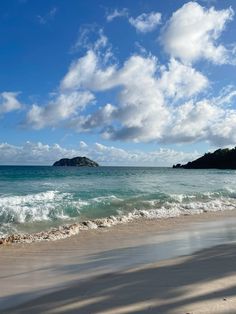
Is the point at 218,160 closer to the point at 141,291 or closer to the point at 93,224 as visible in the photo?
the point at 93,224

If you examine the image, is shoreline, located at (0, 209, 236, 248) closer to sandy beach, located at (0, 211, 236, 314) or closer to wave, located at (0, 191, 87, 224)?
sandy beach, located at (0, 211, 236, 314)

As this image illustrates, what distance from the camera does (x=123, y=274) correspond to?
738cm

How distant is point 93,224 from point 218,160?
150805 millimetres

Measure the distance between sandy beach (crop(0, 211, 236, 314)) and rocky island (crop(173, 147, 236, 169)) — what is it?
14188 centimetres

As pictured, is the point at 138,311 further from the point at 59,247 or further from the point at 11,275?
the point at 59,247

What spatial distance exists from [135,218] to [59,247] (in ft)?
24.3

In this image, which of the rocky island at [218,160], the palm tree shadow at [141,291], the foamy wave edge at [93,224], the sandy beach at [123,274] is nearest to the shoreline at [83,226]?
the foamy wave edge at [93,224]

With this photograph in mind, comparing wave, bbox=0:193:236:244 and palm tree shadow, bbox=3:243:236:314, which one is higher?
palm tree shadow, bbox=3:243:236:314

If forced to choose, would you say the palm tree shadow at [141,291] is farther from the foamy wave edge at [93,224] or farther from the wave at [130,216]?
the wave at [130,216]

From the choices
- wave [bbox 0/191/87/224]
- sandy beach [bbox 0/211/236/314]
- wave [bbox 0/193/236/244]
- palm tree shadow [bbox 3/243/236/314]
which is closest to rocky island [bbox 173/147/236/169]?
wave [bbox 0/193/236/244]

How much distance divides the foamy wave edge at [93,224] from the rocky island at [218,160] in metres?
132

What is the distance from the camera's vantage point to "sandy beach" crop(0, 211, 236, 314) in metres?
5.61

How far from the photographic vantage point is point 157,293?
5.93 meters

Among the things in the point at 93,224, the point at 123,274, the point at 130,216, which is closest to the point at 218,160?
the point at 130,216
